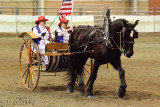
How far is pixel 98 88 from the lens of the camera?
939 centimetres

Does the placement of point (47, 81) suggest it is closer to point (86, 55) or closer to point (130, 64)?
point (86, 55)

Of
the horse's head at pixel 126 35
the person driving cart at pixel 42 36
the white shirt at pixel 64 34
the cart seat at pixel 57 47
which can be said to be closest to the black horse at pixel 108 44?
the horse's head at pixel 126 35

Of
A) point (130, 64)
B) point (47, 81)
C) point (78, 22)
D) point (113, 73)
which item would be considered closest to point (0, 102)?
point (47, 81)

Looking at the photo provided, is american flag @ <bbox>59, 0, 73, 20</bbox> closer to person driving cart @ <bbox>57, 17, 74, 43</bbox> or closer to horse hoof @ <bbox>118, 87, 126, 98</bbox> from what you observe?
person driving cart @ <bbox>57, 17, 74, 43</bbox>

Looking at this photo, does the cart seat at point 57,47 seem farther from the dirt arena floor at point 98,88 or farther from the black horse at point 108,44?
the dirt arena floor at point 98,88

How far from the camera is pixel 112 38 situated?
8.03m

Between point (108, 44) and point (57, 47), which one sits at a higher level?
point (108, 44)

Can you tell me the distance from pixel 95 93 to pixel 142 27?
54.6ft

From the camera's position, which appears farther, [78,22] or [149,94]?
[78,22]

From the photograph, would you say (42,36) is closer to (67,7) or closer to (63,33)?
(63,33)

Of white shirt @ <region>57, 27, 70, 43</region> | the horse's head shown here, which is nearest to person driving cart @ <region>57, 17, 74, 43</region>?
white shirt @ <region>57, 27, 70, 43</region>

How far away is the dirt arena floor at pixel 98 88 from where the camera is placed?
7595 mm

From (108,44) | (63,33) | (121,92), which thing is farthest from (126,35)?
(63,33)

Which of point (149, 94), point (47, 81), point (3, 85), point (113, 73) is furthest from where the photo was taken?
point (113, 73)
